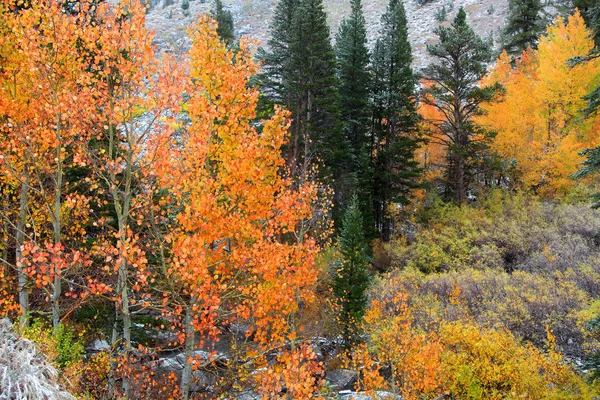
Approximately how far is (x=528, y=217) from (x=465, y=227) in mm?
3554

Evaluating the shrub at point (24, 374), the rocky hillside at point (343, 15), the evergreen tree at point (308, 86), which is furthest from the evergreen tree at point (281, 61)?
the rocky hillside at point (343, 15)

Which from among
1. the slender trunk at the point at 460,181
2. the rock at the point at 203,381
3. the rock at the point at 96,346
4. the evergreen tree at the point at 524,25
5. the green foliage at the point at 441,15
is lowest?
the rock at the point at 203,381

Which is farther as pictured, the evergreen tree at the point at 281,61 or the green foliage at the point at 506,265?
the evergreen tree at the point at 281,61

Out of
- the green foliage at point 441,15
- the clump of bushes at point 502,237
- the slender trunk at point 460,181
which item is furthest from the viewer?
the green foliage at point 441,15

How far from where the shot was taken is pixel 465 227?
77.9 feet

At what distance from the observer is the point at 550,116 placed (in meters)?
25.8

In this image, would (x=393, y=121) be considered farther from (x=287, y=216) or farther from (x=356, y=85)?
(x=287, y=216)

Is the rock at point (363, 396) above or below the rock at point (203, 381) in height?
below

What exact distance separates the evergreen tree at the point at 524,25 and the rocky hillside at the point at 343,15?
19986 millimetres

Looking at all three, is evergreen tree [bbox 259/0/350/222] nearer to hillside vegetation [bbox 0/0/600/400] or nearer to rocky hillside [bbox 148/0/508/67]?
hillside vegetation [bbox 0/0/600/400]

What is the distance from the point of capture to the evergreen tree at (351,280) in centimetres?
1770

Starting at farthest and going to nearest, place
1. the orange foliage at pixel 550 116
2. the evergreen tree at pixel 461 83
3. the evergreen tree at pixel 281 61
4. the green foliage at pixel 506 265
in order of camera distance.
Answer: the orange foliage at pixel 550 116 → the evergreen tree at pixel 461 83 → the evergreen tree at pixel 281 61 → the green foliage at pixel 506 265

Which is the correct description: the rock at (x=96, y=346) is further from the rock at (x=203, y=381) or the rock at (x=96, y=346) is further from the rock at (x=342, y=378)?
the rock at (x=342, y=378)

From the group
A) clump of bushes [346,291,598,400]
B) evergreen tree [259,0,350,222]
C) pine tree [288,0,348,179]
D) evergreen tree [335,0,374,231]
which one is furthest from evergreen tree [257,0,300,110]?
clump of bushes [346,291,598,400]
